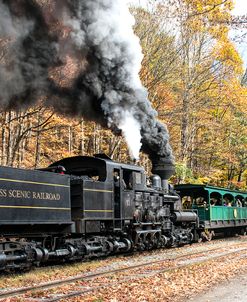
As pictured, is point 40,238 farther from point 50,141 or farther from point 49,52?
point 50,141

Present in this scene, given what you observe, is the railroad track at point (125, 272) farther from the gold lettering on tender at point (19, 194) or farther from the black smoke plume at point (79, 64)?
the black smoke plume at point (79, 64)

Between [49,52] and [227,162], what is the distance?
21.1 metres

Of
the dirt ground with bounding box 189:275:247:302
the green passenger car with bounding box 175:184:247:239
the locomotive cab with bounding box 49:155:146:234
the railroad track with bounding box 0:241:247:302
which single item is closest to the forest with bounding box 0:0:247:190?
the green passenger car with bounding box 175:184:247:239

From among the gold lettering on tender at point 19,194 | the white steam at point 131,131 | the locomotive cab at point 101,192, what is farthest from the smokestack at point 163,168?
the gold lettering on tender at point 19,194

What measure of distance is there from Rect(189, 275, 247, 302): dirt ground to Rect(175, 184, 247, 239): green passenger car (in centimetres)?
1137

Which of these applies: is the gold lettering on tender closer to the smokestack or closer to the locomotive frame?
the locomotive frame

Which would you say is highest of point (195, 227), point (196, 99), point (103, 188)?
point (196, 99)

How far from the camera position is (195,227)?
1964 cm

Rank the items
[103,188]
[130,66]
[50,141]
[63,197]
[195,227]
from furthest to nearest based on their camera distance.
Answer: [50,141], [195,227], [130,66], [103,188], [63,197]

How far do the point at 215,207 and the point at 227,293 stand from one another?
45.6 ft

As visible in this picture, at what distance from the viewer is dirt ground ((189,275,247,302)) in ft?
24.7

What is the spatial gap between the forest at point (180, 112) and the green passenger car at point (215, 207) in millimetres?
3184

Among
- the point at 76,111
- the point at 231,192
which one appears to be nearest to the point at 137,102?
the point at 76,111

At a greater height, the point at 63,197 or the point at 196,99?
the point at 196,99
